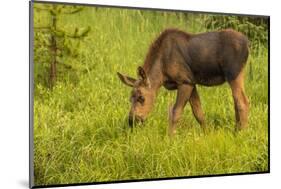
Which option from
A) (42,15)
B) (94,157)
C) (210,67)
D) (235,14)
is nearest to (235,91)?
(210,67)

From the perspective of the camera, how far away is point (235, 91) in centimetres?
441

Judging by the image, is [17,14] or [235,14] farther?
[235,14]

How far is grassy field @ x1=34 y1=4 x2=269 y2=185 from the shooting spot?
396 centimetres

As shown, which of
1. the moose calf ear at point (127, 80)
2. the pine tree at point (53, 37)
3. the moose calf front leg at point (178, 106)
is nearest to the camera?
the pine tree at point (53, 37)

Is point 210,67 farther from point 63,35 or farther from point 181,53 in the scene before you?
point 63,35

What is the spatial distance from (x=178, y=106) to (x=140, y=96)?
27 centimetres

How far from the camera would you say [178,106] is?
4.24m

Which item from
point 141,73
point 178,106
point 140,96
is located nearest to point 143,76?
point 141,73

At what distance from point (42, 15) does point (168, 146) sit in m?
1.17

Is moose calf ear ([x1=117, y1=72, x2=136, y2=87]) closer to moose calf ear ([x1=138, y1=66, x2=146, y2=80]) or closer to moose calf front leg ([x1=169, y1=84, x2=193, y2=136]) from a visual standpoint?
moose calf ear ([x1=138, y1=66, x2=146, y2=80])

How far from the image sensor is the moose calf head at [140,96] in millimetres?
4145

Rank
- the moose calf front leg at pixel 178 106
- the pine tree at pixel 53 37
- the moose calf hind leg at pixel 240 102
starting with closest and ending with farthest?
1. the pine tree at pixel 53 37
2. the moose calf front leg at pixel 178 106
3. the moose calf hind leg at pixel 240 102

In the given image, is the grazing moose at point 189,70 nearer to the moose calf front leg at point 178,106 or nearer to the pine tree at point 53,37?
the moose calf front leg at point 178,106

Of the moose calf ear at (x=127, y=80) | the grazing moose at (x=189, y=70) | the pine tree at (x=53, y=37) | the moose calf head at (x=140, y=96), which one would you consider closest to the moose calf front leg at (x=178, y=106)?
the grazing moose at (x=189, y=70)
